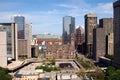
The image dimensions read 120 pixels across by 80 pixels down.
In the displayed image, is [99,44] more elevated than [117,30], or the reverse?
[117,30]

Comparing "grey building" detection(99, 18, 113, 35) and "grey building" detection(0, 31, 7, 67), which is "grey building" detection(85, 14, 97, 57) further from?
"grey building" detection(0, 31, 7, 67)

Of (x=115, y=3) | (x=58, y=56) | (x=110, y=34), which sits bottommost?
(x=58, y=56)

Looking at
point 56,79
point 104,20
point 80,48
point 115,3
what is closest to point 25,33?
point 80,48

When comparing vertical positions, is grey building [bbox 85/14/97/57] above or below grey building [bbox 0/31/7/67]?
above

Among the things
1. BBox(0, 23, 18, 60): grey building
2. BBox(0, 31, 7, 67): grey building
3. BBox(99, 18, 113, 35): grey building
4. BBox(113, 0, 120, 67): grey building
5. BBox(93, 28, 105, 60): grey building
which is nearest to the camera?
BBox(0, 31, 7, 67): grey building

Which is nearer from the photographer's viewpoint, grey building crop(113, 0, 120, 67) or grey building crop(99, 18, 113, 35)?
grey building crop(113, 0, 120, 67)

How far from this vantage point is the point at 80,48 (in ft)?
285

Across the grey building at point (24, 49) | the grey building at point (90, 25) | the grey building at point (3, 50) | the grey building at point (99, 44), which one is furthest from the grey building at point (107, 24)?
the grey building at point (3, 50)

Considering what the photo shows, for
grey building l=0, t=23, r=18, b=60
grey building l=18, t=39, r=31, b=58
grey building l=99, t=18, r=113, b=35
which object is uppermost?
grey building l=99, t=18, r=113, b=35

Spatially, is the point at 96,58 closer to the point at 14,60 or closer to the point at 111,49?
the point at 111,49

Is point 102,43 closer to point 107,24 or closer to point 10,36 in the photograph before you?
point 107,24

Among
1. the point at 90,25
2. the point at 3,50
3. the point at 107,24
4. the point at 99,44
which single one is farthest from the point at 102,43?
the point at 3,50

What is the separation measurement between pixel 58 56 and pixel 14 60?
1728 centimetres

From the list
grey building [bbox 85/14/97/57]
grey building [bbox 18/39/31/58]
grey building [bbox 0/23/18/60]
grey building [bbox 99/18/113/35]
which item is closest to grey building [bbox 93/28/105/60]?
grey building [bbox 99/18/113/35]
